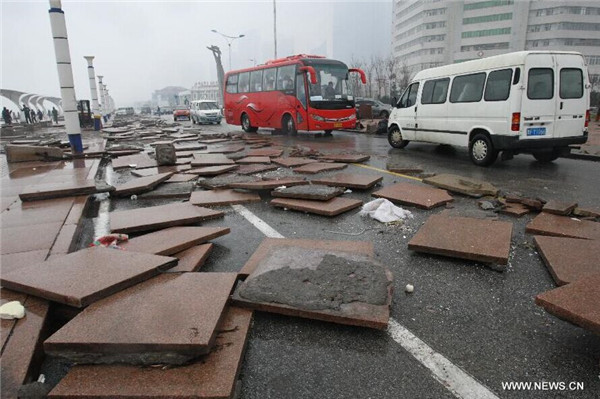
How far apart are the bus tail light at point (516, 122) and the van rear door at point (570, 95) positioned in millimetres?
930

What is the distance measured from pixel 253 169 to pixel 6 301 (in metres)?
A: 5.82

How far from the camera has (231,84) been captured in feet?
71.6

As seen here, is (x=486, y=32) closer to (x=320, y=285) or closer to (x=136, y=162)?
(x=136, y=162)

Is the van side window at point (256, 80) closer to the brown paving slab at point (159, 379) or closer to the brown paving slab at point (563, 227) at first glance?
the brown paving slab at point (563, 227)

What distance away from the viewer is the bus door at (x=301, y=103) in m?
15.8

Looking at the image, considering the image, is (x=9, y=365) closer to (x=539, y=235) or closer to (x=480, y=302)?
(x=480, y=302)

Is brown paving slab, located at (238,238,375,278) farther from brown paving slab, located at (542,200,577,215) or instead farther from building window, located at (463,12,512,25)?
building window, located at (463,12,512,25)

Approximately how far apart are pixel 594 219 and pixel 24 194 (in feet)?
26.6

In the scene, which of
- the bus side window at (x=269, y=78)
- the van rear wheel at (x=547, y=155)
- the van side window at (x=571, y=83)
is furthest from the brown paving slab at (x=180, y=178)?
the bus side window at (x=269, y=78)

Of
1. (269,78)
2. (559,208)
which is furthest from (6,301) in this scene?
(269,78)

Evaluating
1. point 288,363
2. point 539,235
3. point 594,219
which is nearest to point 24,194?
point 288,363

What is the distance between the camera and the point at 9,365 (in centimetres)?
198

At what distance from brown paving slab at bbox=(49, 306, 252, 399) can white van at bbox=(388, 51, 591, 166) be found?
795 centimetres

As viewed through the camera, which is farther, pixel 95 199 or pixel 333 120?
pixel 333 120
